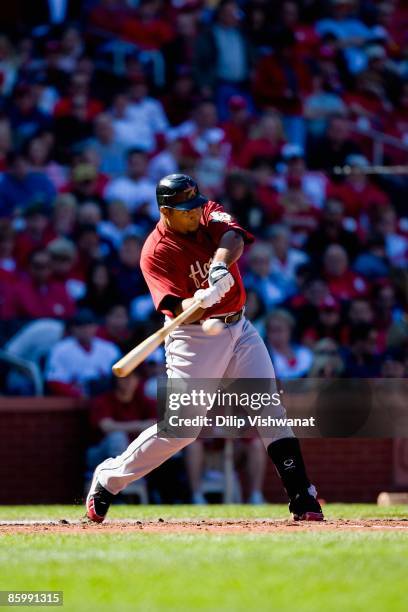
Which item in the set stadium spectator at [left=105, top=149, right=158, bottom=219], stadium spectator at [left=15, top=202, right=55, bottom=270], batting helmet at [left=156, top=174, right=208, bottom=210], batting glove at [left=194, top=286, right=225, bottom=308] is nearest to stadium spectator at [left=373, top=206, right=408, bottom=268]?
stadium spectator at [left=105, top=149, right=158, bottom=219]

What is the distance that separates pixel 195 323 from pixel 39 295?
559 centimetres

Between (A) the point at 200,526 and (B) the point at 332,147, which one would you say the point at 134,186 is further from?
(A) the point at 200,526

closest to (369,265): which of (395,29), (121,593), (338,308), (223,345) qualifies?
(338,308)

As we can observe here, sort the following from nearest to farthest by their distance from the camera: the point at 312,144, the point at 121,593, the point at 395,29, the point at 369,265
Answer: the point at 121,593 < the point at 369,265 < the point at 312,144 < the point at 395,29

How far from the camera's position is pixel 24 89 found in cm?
1448

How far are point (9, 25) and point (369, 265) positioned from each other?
5617mm

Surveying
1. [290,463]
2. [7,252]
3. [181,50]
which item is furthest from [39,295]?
[290,463]

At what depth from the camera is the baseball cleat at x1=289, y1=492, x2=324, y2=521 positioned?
7.06m

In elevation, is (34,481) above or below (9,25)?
below

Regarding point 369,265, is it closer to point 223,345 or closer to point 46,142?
point 46,142

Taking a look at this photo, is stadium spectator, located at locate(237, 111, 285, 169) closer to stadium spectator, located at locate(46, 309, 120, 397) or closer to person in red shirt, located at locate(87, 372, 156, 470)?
stadium spectator, located at locate(46, 309, 120, 397)

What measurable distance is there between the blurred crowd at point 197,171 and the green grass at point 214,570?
525 cm

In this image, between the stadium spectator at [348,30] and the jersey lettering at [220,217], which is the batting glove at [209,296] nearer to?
the jersey lettering at [220,217]

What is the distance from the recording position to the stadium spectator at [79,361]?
1192 centimetres
